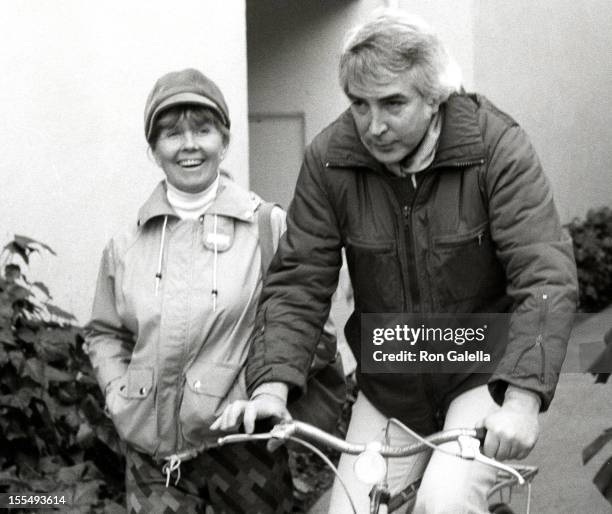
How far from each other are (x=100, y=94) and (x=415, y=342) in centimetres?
300

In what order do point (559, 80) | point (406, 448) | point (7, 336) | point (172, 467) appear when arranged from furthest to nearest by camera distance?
1. point (559, 80)
2. point (7, 336)
3. point (172, 467)
4. point (406, 448)

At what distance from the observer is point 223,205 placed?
4.11 meters

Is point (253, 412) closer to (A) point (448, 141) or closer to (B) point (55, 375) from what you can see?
(A) point (448, 141)

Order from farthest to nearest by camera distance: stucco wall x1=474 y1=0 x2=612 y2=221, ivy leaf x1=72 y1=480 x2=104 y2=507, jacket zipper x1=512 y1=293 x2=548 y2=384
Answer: stucco wall x1=474 y1=0 x2=612 y2=221, ivy leaf x1=72 y1=480 x2=104 y2=507, jacket zipper x1=512 y1=293 x2=548 y2=384

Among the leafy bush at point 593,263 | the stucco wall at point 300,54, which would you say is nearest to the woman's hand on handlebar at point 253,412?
the stucco wall at point 300,54

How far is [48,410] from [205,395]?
1.46 m

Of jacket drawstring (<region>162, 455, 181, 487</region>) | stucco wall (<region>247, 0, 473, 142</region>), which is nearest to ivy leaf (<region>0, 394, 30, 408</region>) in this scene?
jacket drawstring (<region>162, 455, 181, 487</region>)

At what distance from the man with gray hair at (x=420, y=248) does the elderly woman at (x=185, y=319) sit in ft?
1.00

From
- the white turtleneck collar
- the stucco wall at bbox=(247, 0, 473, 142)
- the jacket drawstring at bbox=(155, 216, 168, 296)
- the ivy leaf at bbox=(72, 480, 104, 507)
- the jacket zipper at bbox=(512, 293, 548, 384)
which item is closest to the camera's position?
the jacket zipper at bbox=(512, 293, 548, 384)

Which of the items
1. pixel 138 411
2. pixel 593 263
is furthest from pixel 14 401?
pixel 593 263

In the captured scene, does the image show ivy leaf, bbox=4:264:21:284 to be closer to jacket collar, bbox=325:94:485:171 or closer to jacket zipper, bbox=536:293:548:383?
jacket collar, bbox=325:94:485:171

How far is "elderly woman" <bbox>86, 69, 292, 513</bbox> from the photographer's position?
12.9 feet

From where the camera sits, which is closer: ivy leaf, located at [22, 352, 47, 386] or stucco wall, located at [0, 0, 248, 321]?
ivy leaf, located at [22, 352, 47, 386]

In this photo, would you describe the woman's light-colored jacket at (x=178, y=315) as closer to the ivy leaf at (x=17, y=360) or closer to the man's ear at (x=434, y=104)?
the man's ear at (x=434, y=104)
